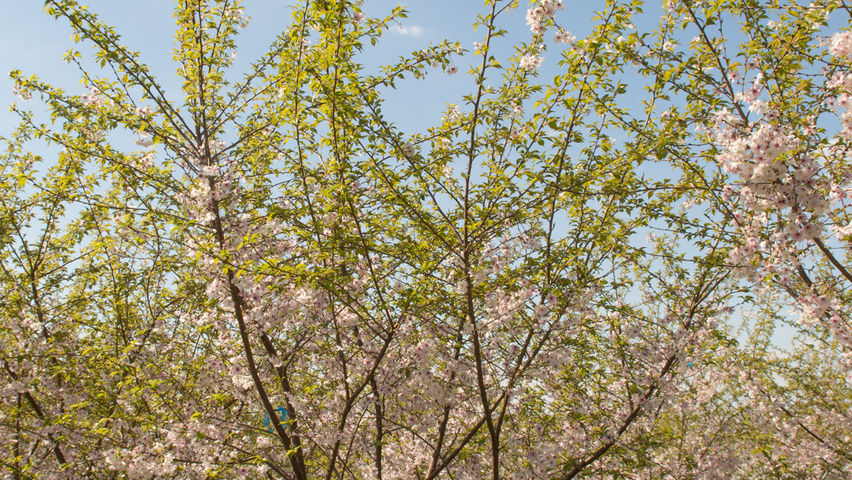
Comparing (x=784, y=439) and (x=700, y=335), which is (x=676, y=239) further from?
(x=784, y=439)

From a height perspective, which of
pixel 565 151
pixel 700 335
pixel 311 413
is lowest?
pixel 311 413

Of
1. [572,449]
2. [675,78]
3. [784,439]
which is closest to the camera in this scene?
[675,78]

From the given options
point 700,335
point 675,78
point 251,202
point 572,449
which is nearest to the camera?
point 675,78

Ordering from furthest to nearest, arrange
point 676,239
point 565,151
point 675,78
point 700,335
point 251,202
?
point 676,239 < point 700,335 < point 251,202 < point 675,78 < point 565,151

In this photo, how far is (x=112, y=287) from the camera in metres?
7.37

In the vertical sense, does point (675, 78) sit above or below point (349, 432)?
above

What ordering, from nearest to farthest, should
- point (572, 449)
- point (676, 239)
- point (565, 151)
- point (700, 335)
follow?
point (565, 151) < point (700, 335) < point (572, 449) < point (676, 239)

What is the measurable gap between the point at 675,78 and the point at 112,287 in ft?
25.4

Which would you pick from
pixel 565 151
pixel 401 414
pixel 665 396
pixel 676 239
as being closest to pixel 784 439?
pixel 676 239

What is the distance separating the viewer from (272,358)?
5.52 meters

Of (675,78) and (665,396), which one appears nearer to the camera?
(675,78)

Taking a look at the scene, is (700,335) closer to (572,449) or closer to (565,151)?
(572,449)

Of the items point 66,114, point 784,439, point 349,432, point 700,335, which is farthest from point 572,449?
point 66,114

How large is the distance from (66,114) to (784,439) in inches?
540
